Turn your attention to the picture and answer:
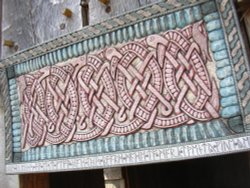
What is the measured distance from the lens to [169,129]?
1.44 m

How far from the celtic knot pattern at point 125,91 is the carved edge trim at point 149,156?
0.33 ft

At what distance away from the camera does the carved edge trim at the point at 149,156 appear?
1.29 metres

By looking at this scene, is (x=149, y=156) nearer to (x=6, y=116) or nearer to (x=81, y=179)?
(x=6, y=116)

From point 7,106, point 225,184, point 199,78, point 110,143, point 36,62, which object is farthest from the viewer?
point 225,184

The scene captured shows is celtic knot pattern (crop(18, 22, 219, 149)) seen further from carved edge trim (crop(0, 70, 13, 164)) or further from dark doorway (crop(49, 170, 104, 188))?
dark doorway (crop(49, 170, 104, 188))

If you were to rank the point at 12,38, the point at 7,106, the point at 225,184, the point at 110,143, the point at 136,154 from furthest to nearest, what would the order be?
the point at 225,184
the point at 12,38
the point at 7,106
the point at 110,143
the point at 136,154

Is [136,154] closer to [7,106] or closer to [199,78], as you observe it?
[199,78]

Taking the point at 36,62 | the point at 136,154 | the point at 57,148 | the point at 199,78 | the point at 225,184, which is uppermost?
the point at 36,62

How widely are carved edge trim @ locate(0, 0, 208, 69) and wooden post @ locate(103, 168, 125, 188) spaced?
67cm

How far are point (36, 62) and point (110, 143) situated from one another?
67 centimetres

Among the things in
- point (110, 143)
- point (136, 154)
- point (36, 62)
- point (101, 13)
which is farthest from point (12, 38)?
point (136, 154)

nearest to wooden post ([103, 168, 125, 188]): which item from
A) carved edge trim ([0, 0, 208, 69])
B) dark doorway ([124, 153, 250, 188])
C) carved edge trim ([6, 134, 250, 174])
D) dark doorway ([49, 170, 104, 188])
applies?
carved edge trim ([6, 134, 250, 174])

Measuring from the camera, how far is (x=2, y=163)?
212 cm

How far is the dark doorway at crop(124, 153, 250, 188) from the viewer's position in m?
2.45
